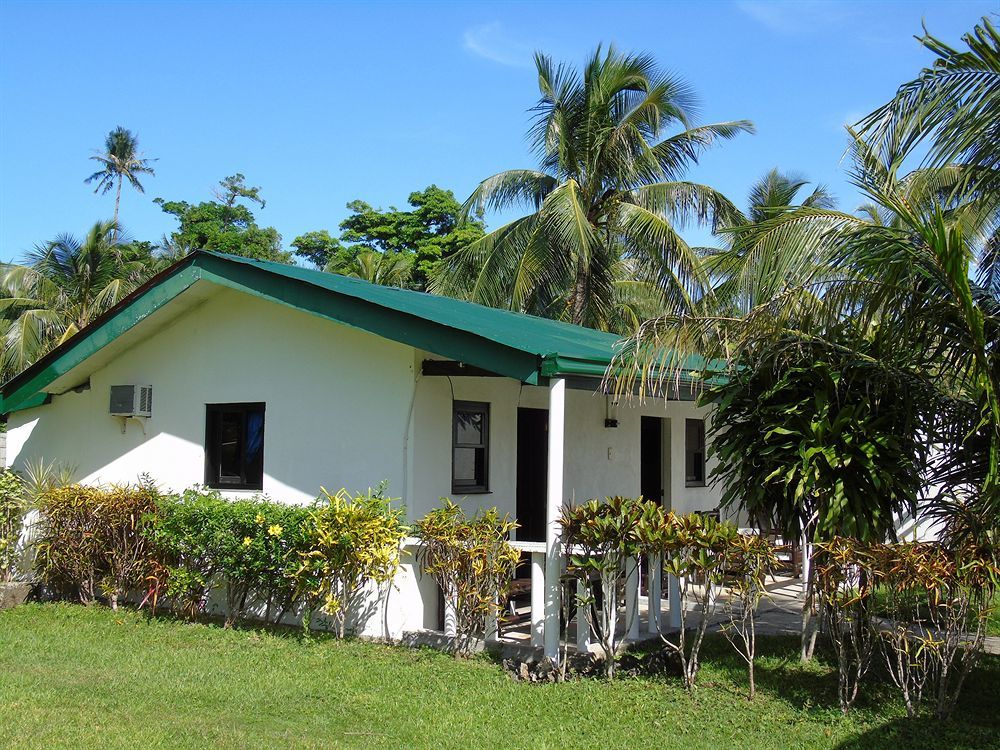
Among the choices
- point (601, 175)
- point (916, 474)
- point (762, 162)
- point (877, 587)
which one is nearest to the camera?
point (877, 587)

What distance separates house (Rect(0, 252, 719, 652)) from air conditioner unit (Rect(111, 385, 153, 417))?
0.02 metres

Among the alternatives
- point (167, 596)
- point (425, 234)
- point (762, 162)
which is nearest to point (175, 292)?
point (167, 596)

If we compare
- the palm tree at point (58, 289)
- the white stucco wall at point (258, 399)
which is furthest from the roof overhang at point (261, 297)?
the palm tree at point (58, 289)

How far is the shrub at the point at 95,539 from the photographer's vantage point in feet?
32.2

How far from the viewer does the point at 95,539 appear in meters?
10.0

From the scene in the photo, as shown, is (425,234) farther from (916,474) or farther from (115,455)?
(916,474)

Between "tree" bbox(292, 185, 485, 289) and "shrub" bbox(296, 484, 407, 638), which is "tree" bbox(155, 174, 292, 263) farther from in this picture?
"shrub" bbox(296, 484, 407, 638)

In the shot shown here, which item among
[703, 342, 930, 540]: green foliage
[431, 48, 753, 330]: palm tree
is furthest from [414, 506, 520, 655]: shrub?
[431, 48, 753, 330]: palm tree

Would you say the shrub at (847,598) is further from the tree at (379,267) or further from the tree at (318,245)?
the tree at (318,245)

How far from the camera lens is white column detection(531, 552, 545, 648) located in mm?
7660

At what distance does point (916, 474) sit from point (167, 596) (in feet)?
23.7

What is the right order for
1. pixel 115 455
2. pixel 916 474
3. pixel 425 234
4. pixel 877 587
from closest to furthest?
1. pixel 877 587
2. pixel 916 474
3. pixel 115 455
4. pixel 425 234

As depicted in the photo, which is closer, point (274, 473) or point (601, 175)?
point (274, 473)

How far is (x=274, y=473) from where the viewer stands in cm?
992
